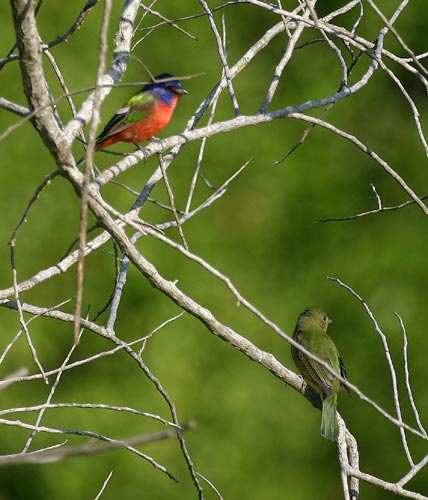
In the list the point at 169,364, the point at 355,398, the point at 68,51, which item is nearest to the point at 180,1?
the point at 68,51

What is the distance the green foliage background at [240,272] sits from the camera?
5680 millimetres

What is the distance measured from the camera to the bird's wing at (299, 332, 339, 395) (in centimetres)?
418

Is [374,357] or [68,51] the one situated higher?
[68,51]

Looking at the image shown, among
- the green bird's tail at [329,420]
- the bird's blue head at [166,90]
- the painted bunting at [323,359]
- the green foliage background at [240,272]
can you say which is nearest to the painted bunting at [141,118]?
the bird's blue head at [166,90]

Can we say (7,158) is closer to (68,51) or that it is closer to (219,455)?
(68,51)

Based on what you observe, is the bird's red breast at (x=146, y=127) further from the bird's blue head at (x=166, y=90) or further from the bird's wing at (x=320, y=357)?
the bird's wing at (x=320, y=357)

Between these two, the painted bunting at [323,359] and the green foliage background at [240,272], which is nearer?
the painted bunting at [323,359]

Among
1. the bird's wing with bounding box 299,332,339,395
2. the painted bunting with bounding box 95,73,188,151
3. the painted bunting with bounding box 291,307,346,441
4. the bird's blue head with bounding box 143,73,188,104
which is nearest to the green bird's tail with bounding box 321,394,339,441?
the painted bunting with bounding box 291,307,346,441

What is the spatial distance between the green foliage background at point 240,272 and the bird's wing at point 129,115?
87 cm

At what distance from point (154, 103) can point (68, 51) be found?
1.45 metres

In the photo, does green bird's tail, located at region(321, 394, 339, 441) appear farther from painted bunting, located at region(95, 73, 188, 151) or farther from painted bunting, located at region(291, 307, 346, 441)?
painted bunting, located at region(95, 73, 188, 151)

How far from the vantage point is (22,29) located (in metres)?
1.80

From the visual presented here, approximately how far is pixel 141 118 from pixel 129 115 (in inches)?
2.4

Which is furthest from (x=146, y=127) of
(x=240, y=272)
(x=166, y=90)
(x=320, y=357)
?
(x=240, y=272)
